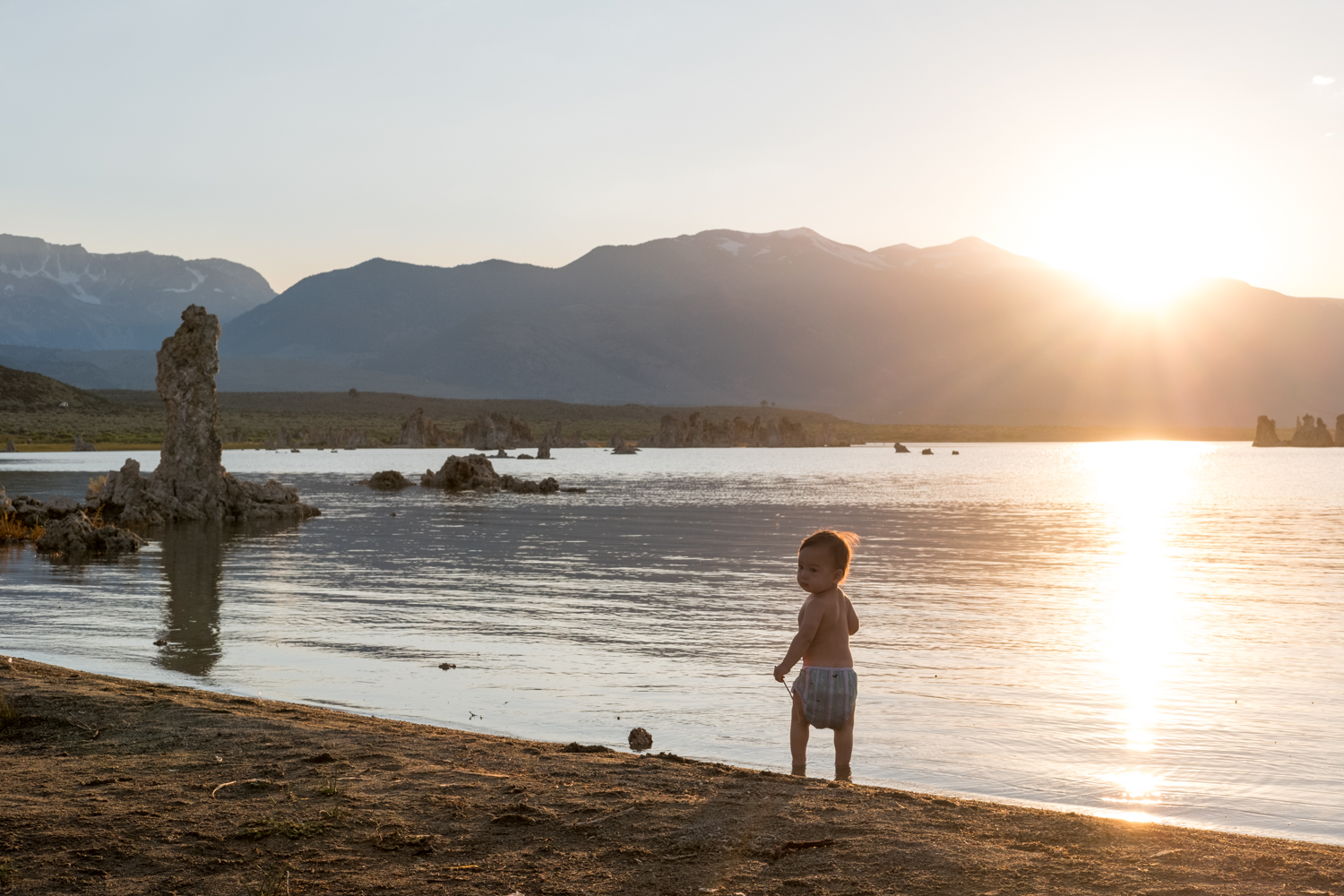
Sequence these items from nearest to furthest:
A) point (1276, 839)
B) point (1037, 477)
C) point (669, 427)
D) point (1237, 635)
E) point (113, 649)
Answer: point (1276, 839)
point (113, 649)
point (1237, 635)
point (1037, 477)
point (669, 427)

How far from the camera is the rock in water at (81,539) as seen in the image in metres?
24.2

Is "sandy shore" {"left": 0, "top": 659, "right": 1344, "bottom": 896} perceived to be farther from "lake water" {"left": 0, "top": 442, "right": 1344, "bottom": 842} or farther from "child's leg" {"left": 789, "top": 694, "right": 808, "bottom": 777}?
"lake water" {"left": 0, "top": 442, "right": 1344, "bottom": 842}

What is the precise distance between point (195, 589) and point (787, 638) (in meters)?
10.1

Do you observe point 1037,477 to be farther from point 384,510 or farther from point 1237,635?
point 1237,635

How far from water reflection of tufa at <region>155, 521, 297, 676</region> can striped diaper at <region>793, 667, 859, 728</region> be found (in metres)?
7.12

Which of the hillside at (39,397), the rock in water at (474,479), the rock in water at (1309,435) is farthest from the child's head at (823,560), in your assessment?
the rock in water at (1309,435)

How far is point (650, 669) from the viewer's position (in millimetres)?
11977

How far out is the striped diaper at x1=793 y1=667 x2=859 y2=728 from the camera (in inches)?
299

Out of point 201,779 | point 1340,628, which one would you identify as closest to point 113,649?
point 201,779

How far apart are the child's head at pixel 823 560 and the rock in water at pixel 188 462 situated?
27013 millimetres

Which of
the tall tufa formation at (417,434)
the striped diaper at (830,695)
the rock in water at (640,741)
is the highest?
the tall tufa formation at (417,434)

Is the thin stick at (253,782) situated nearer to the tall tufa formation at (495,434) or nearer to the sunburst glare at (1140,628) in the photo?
the sunburst glare at (1140,628)

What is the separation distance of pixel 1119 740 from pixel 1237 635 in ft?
19.4

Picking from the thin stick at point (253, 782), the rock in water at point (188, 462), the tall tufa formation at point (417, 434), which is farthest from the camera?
the tall tufa formation at point (417, 434)
